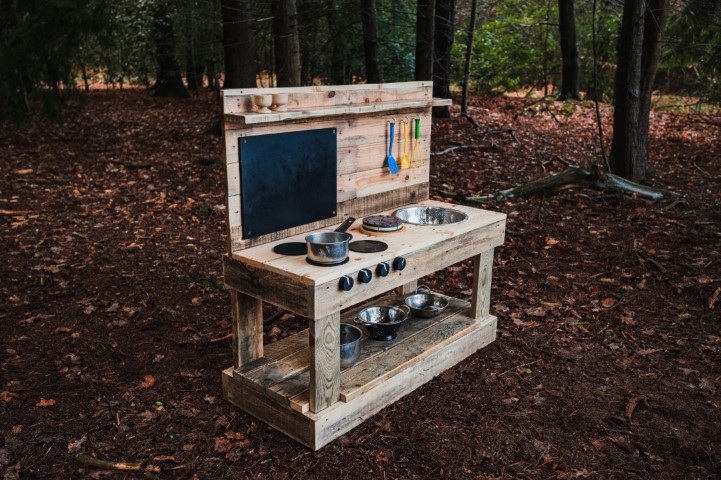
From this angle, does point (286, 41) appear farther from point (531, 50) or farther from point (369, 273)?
point (531, 50)

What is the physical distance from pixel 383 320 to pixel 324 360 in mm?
1336

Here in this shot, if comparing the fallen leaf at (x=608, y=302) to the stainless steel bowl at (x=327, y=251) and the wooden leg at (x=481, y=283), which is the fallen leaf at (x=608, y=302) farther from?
the stainless steel bowl at (x=327, y=251)

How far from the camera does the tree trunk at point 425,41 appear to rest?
1020 centimetres

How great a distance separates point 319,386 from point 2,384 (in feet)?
7.17

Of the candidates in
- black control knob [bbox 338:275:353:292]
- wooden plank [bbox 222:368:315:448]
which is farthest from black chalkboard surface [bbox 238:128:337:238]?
wooden plank [bbox 222:368:315:448]

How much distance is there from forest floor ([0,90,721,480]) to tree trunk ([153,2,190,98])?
8468 mm

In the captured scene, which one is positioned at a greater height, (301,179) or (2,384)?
(301,179)

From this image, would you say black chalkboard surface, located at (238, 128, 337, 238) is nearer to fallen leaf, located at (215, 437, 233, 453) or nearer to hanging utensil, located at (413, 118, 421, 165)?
hanging utensil, located at (413, 118, 421, 165)

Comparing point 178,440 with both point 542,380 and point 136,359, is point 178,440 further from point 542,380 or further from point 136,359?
point 542,380

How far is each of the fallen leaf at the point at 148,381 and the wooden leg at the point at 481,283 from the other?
90.5 inches

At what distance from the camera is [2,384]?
412cm

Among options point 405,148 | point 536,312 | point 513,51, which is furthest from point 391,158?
point 513,51

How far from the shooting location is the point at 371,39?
10.9m

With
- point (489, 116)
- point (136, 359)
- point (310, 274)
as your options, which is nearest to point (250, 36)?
point (489, 116)
